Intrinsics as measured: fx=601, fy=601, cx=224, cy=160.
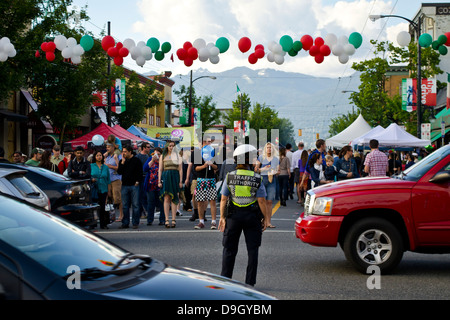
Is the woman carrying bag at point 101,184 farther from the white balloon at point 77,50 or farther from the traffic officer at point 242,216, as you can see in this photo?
the traffic officer at point 242,216

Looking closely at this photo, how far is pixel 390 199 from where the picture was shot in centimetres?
783

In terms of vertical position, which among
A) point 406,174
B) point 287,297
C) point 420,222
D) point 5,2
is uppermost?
point 5,2

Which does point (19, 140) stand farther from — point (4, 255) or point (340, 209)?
point (4, 255)

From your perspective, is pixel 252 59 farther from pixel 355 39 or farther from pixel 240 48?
pixel 355 39

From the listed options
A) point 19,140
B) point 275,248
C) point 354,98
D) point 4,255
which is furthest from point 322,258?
point 354,98

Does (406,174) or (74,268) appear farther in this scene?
(406,174)

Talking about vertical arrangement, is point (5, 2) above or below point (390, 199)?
above

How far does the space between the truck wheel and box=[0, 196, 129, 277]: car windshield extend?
460cm

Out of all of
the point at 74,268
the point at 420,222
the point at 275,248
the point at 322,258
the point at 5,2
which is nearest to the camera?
the point at 74,268

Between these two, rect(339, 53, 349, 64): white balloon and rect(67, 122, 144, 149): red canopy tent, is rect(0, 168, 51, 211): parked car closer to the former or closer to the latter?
rect(339, 53, 349, 64): white balloon

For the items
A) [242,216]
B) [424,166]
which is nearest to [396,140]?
[424,166]

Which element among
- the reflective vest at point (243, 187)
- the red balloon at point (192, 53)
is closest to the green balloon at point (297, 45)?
the red balloon at point (192, 53)

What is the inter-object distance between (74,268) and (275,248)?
7375 millimetres

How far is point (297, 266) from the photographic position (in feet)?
28.6
